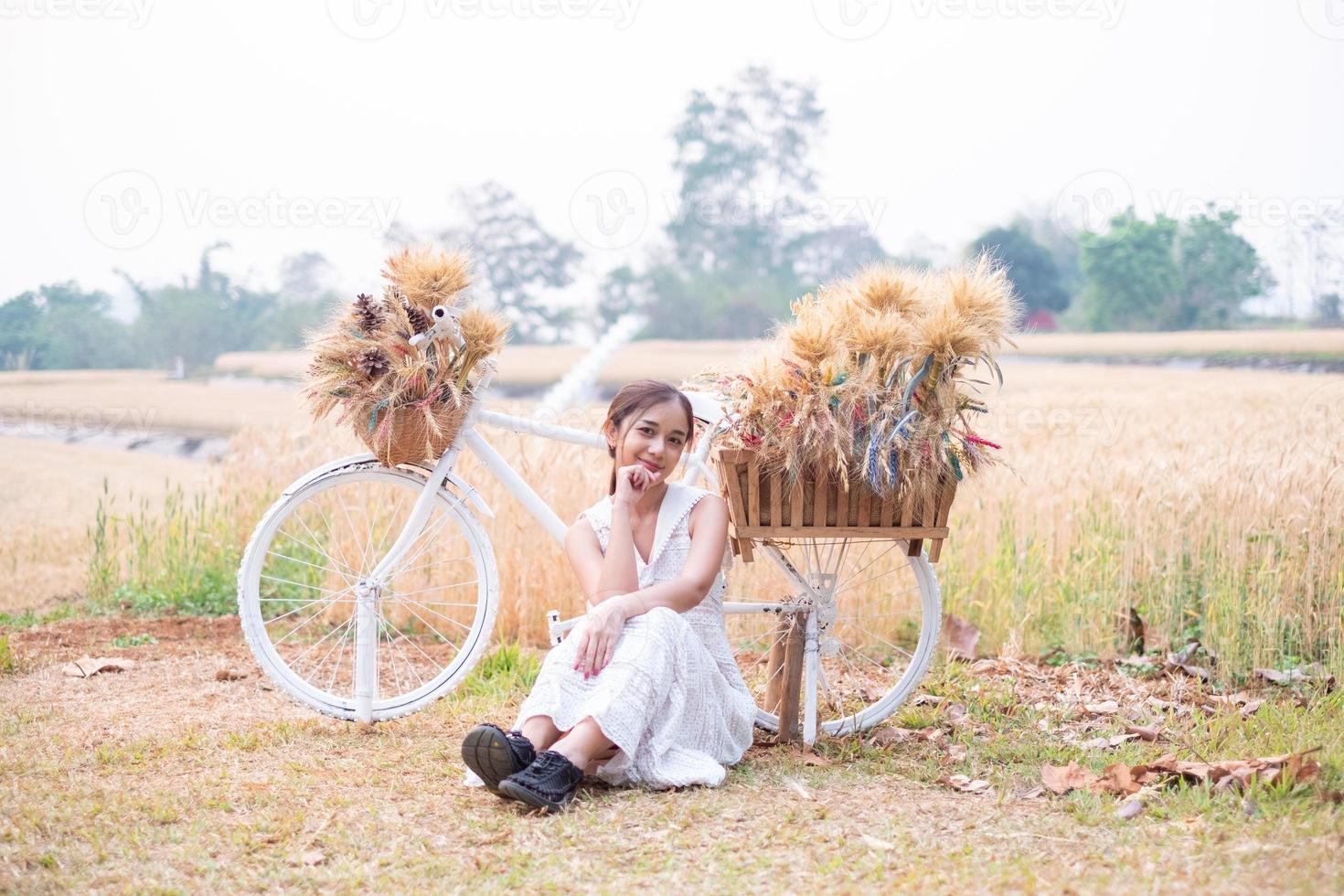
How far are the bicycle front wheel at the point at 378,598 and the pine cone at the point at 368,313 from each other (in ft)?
1.44

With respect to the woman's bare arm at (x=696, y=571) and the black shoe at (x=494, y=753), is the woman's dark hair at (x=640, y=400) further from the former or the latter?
the black shoe at (x=494, y=753)

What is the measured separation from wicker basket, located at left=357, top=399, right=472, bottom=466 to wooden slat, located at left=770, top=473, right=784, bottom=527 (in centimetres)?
98

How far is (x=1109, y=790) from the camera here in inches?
116

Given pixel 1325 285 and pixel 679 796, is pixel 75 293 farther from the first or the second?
pixel 1325 285

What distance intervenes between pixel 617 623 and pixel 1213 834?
1428mm

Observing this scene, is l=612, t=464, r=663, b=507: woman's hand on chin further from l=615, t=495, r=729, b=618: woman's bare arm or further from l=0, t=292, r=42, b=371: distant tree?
l=0, t=292, r=42, b=371: distant tree

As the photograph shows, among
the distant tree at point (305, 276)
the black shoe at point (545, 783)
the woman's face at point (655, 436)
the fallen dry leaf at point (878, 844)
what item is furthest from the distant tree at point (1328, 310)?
the distant tree at point (305, 276)

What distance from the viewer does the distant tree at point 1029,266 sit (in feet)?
41.2

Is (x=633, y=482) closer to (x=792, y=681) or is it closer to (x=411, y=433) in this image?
(x=411, y=433)

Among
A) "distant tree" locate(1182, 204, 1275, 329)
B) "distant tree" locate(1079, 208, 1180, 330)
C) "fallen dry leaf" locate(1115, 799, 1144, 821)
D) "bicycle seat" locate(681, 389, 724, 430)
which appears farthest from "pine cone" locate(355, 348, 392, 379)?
"distant tree" locate(1079, 208, 1180, 330)

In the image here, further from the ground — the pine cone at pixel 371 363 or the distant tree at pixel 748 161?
the distant tree at pixel 748 161

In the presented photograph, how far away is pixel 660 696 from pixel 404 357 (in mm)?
1246

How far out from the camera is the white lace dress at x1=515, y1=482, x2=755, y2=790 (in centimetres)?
290

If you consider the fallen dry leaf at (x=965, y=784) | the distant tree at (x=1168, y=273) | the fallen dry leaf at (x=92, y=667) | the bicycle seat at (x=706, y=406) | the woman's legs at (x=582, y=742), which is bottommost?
the fallen dry leaf at (x=92, y=667)
